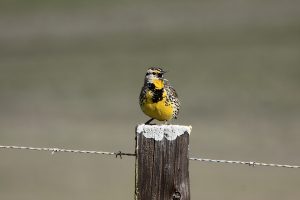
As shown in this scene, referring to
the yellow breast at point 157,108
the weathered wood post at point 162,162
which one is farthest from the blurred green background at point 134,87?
the weathered wood post at point 162,162

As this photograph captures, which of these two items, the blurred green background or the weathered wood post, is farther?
the blurred green background

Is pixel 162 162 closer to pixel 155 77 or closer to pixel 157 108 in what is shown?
pixel 157 108

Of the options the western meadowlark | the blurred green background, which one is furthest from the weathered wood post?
the blurred green background

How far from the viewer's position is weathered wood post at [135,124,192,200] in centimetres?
441

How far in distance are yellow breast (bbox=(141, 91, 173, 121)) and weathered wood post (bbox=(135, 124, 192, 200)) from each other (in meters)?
1.77

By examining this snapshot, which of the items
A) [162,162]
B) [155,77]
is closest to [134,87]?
[155,77]

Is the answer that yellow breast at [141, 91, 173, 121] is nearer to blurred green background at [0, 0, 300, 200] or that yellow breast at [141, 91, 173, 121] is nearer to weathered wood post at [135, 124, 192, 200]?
weathered wood post at [135, 124, 192, 200]

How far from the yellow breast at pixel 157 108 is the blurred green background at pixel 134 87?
6444 millimetres

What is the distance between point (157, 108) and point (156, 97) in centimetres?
8

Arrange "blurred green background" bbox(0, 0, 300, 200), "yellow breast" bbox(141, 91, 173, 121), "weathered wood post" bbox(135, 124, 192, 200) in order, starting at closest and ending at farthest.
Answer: "weathered wood post" bbox(135, 124, 192, 200)
"yellow breast" bbox(141, 91, 173, 121)
"blurred green background" bbox(0, 0, 300, 200)

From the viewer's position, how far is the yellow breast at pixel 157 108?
6.22m

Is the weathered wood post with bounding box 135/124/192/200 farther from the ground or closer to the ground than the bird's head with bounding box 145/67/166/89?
closer to the ground

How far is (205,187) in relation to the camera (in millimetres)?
13578

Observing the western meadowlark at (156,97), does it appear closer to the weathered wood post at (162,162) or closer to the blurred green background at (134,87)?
the weathered wood post at (162,162)
